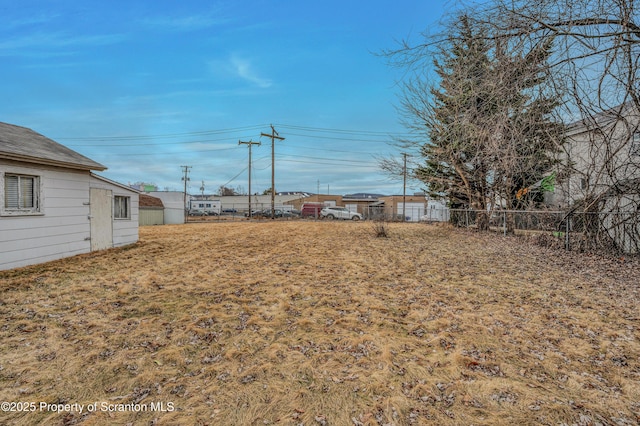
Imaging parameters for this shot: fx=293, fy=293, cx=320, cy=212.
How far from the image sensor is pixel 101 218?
8781mm

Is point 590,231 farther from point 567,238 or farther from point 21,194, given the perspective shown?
point 21,194

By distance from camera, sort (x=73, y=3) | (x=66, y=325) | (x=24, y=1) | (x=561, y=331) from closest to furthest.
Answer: (x=561, y=331), (x=66, y=325), (x=24, y=1), (x=73, y=3)

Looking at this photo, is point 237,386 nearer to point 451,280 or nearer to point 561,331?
point 561,331

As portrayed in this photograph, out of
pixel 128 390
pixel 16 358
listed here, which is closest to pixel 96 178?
pixel 16 358

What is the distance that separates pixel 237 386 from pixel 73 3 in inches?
384

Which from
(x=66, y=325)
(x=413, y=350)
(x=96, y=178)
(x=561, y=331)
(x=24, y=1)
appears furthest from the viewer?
(x=96, y=178)

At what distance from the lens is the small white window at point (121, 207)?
946 cm

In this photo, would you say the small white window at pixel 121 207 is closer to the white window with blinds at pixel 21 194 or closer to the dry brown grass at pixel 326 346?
the white window with blinds at pixel 21 194

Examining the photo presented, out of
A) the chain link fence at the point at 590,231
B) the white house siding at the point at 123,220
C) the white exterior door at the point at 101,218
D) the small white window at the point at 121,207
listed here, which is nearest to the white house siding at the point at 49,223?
the white exterior door at the point at 101,218

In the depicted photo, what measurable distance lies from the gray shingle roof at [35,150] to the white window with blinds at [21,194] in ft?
1.51

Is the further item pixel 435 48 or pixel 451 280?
pixel 451 280

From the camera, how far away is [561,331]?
3406 millimetres

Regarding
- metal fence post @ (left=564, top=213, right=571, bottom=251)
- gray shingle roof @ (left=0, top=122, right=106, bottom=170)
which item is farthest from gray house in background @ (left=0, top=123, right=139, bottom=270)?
metal fence post @ (left=564, top=213, right=571, bottom=251)

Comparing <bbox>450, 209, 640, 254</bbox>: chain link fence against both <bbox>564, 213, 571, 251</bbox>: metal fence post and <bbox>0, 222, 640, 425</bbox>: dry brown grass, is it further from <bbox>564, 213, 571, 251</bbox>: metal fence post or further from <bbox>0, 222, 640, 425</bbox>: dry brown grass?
<bbox>0, 222, 640, 425</bbox>: dry brown grass
